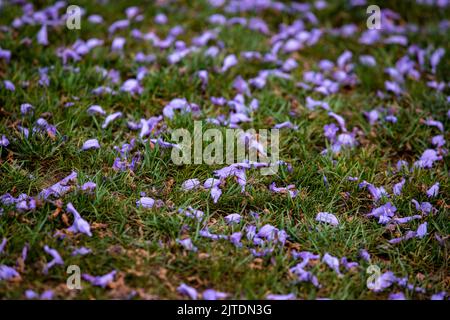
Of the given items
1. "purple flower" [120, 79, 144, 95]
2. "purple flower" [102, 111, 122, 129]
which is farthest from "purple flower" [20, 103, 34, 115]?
"purple flower" [120, 79, 144, 95]

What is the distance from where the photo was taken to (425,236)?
2.92 m

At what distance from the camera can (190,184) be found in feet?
10.3

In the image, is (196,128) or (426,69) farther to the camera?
(426,69)

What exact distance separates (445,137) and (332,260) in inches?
64.8

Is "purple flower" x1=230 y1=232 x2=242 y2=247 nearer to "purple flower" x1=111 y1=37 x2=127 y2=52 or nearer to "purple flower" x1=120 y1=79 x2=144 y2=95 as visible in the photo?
"purple flower" x1=120 y1=79 x2=144 y2=95

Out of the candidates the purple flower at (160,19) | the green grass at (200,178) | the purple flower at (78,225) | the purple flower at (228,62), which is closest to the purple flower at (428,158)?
the green grass at (200,178)

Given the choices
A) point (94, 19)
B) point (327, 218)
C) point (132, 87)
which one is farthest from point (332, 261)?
point (94, 19)

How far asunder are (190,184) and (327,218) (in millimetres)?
853

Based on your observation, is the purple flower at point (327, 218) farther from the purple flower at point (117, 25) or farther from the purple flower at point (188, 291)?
the purple flower at point (117, 25)

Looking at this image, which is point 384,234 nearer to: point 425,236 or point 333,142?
point 425,236

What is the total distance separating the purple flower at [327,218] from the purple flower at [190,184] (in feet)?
2.49

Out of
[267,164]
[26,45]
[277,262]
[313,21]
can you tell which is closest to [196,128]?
[267,164]

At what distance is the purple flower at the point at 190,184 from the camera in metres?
3.11

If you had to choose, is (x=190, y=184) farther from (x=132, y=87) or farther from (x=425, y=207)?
(x=425, y=207)
